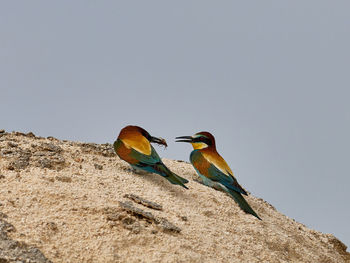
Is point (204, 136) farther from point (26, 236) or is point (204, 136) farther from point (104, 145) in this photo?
point (26, 236)

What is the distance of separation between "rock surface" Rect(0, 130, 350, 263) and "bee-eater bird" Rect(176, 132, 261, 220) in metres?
0.19

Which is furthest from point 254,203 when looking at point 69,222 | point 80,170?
point 69,222

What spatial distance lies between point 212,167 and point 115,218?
2.81m

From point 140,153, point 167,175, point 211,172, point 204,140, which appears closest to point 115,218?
point 167,175

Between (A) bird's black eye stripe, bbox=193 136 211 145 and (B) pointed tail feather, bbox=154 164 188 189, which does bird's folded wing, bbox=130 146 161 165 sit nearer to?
(B) pointed tail feather, bbox=154 164 188 189

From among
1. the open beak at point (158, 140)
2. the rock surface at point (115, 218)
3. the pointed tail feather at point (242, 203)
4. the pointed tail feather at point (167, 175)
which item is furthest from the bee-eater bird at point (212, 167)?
the pointed tail feather at point (167, 175)

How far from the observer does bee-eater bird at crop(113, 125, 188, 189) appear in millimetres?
8609

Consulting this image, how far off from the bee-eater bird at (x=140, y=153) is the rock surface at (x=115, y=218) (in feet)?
0.66

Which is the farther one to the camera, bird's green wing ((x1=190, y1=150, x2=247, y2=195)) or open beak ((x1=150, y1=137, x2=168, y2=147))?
open beak ((x1=150, y1=137, x2=168, y2=147))

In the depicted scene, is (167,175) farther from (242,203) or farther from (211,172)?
(242,203)

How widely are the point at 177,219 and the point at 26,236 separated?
6.91ft

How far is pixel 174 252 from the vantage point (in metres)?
6.47

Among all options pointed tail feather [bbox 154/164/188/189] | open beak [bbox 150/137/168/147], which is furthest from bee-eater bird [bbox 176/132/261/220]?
pointed tail feather [bbox 154/164/188/189]

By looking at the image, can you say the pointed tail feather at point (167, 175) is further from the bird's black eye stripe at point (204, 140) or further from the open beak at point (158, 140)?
the bird's black eye stripe at point (204, 140)
